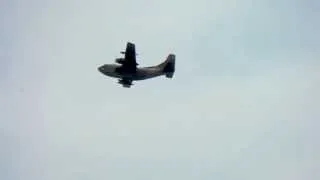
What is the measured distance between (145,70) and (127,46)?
8.05m

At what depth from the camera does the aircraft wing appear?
164000mm

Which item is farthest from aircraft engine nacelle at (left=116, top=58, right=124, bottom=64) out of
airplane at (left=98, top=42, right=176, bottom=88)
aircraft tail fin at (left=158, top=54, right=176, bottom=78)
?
aircraft tail fin at (left=158, top=54, right=176, bottom=78)

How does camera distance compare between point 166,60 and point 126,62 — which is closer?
point 126,62

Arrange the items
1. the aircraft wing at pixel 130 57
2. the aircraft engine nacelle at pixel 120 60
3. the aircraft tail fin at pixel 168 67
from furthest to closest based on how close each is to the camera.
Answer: the aircraft tail fin at pixel 168 67
the aircraft engine nacelle at pixel 120 60
the aircraft wing at pixel 130 57

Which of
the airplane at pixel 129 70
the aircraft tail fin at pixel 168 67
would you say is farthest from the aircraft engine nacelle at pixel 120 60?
the aircraft tail fin at pixel 168 67

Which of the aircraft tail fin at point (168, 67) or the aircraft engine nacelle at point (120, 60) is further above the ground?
the aircraft tail fin at point (168, 67)

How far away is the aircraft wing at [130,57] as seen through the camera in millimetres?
164000

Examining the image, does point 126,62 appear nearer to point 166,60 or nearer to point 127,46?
point 127,46

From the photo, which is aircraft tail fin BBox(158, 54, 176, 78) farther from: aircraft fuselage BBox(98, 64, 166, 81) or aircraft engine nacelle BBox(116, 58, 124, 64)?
aircraft engine nacelle BBox(116, 58, 124, 64)

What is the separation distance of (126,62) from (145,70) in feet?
18.8

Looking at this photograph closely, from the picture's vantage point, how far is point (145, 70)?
16950 cm

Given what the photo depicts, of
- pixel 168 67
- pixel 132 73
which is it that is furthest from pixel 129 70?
pixel 168 67

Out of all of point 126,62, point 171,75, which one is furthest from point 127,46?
point 171,75

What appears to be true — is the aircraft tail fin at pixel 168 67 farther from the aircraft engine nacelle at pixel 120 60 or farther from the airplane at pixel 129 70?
the aircraft engine nacelle at pixel 120 60
